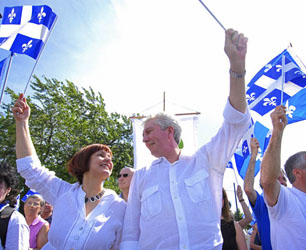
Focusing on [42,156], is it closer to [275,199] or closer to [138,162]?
[138,162]

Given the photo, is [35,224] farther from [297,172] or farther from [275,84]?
[275,84]

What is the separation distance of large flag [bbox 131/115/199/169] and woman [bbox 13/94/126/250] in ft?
11.8

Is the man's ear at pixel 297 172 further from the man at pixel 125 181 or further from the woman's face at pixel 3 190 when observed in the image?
the woman's face at pixel 3 190

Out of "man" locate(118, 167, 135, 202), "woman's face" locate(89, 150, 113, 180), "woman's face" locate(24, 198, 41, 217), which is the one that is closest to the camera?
"woman's face" locate(89, 150, 113, 180)

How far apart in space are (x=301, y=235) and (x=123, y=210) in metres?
1.42

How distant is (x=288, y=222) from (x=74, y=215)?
5.60 ft

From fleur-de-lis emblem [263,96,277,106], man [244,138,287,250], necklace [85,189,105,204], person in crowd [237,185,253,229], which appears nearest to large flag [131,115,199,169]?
person in crowd [237,185,253,229]

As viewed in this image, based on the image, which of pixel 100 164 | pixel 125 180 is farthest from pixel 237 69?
pixel 125 180

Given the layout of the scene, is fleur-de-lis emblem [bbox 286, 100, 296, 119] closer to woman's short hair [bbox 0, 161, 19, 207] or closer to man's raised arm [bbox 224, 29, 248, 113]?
man's raised arm [bbox 224, 29, 248, 113]

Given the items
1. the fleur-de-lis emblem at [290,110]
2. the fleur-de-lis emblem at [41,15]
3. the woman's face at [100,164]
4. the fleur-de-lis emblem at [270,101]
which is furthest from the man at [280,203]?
the fleur-de-lis emblem at [41,15]

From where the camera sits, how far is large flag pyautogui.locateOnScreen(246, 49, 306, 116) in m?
5.31

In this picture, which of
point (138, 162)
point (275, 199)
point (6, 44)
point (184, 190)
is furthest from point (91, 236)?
point (138, 162)

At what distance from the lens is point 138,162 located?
20.5ft

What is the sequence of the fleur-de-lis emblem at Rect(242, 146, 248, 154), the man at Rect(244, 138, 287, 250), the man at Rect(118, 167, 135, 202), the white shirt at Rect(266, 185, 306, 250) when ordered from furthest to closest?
the fleur-de-lis emblem at Rect(242, 146, 248, 154), the man at Rect(118, 167, 135, 202), the man at Rect(244, 138, 287, 250), the white shirt at Rect(266, 185, 306, 250)
